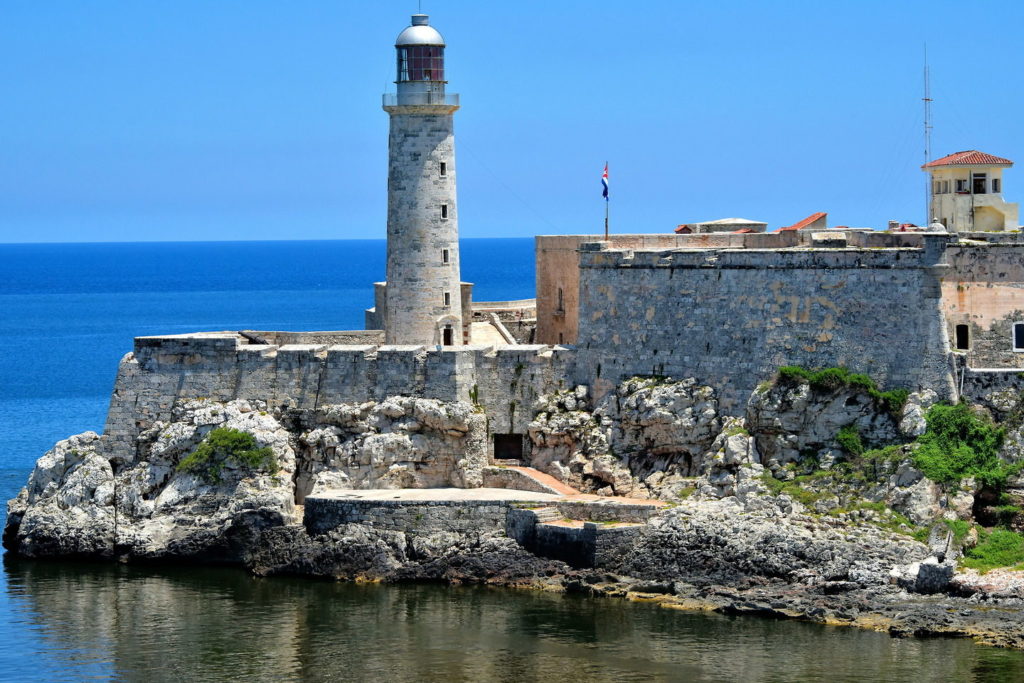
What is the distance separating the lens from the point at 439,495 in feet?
153

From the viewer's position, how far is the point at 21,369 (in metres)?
89.2

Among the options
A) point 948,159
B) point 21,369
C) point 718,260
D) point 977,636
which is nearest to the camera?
point 977,636

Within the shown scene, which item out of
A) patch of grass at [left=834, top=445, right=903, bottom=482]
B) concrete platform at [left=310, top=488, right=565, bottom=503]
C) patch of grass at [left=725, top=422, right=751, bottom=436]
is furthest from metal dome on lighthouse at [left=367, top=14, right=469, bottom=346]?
patch of grass at [left=834, top=445, right=903, bottom=482]

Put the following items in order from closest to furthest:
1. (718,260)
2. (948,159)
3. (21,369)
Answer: (718,260) < (948,159) < (21,369)

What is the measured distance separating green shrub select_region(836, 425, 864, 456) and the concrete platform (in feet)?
21.7

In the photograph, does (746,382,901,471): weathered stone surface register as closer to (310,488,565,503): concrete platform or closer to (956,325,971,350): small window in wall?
(956,325,971,350): small window in wall

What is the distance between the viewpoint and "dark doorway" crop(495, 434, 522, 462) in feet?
162

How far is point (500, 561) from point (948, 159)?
1740 cm

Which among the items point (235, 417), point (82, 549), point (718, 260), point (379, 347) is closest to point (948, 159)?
point (718, 260)

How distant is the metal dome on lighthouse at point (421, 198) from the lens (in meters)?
50.2

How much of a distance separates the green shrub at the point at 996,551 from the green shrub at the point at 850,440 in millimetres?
3446

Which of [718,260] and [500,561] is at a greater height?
[718,260]

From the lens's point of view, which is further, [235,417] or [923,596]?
[235,417]

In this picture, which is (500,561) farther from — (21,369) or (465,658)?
(21,369)
